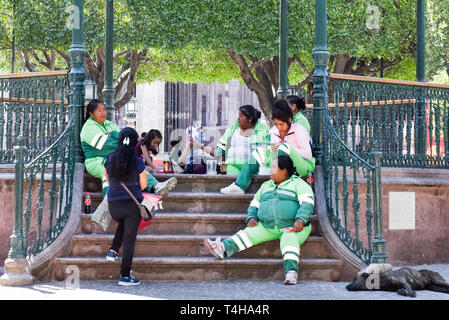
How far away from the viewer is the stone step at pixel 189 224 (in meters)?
8.68

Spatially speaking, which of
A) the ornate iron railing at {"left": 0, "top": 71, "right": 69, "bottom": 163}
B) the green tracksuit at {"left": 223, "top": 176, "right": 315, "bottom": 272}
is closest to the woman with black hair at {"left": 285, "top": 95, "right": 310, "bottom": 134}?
the green tracksuit at {"left": 223, "top": 176, "right": 315, "bottom": 272}

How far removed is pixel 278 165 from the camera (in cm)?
849

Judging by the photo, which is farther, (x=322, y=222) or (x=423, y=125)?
(x=423, y=125)

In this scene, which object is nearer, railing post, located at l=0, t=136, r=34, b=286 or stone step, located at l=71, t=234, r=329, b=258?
railing post, located at l=0, t=136, r=34, b=286

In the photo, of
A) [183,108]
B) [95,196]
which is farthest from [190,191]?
[183,108]

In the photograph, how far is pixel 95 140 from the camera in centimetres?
905

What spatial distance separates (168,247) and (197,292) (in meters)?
1.17

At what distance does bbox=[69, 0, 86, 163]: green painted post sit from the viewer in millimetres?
9344

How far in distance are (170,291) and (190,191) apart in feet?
7.42

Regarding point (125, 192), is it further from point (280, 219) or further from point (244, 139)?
point (244, 139)

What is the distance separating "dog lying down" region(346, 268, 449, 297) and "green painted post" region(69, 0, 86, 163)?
3855 mm

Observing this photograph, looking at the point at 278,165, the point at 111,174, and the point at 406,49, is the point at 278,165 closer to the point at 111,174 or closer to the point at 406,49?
the point at 111,174

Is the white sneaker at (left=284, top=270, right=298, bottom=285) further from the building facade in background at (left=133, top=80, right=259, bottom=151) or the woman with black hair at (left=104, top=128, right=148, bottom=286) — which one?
the building facade in background at (left=133, top=80, right=259, bottom=151)

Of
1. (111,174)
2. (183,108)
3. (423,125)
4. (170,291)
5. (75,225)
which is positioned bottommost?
(170,291)
